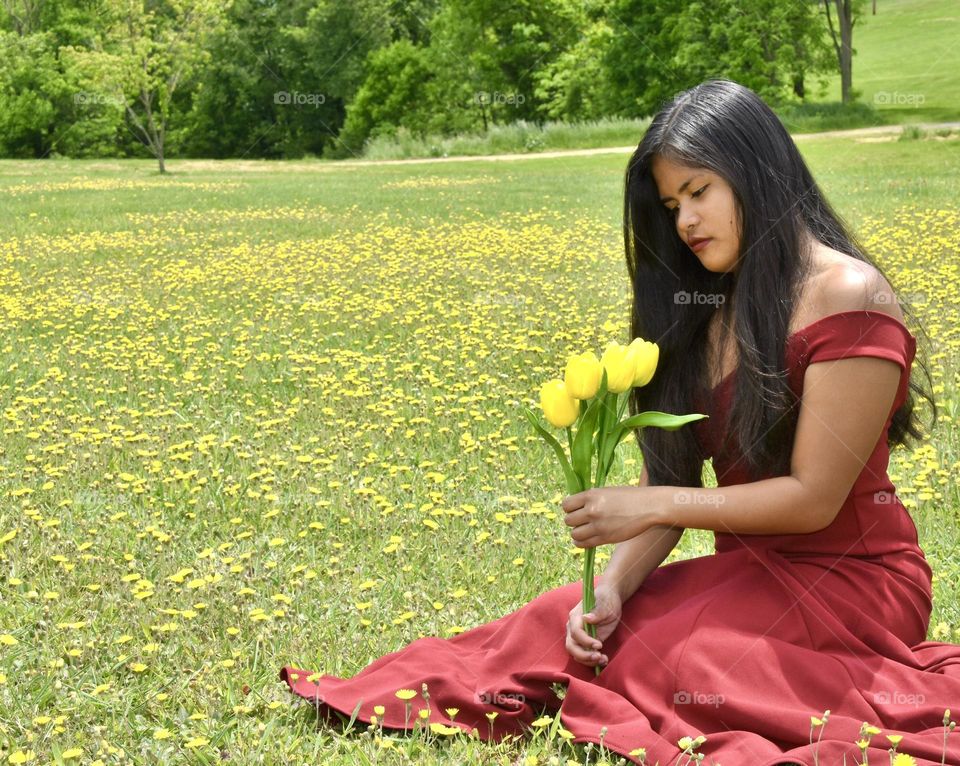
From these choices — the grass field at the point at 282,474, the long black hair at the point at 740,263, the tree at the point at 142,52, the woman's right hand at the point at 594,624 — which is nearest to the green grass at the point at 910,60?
the tree at the point at 142,52

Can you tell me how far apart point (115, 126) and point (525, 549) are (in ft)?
155

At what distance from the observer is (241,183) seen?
25188 millimetres

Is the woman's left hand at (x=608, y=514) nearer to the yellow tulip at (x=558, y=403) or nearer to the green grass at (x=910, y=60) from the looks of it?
the yellow tulip at (x=558, y=403)

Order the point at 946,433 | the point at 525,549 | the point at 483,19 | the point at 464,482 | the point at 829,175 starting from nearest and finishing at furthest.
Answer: the point at 525,549 → the point at 464,482 → the point at 946,433 → the point at 829,175 → the point at 483,19

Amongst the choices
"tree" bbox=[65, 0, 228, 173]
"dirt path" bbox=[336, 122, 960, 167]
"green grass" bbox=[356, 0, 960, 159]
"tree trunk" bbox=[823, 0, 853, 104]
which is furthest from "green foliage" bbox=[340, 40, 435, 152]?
"tree trunk" bbox=[823, 0, 853, 104]

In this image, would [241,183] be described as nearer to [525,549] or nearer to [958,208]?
[958,208]

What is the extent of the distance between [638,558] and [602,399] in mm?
650

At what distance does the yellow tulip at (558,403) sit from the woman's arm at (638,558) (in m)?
0.61

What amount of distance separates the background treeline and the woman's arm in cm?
3031

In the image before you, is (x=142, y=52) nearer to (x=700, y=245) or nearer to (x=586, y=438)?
(x=700, y=245)

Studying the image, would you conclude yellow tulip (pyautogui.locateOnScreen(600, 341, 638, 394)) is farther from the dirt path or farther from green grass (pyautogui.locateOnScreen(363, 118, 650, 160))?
green grass (pyautogui.locateOnScreen(363, 118, 650, 160))

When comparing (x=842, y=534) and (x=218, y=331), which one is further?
(x=218, y=331)

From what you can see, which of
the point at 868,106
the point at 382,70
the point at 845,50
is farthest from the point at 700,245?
the point at 382,70

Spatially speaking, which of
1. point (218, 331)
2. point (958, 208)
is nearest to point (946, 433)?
point (218, 331)
